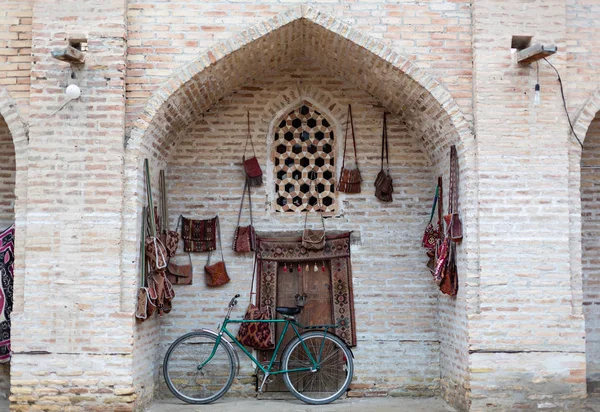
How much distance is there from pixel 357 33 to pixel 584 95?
2.10m

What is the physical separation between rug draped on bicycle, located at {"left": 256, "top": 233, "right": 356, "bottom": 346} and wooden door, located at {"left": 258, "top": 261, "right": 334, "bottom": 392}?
0.08m

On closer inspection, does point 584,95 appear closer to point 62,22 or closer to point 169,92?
point 169,92

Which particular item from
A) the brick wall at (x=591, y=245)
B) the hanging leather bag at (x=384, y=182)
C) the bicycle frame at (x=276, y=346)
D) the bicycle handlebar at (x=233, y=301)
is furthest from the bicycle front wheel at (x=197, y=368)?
the brick wall at (x=591, y=245)

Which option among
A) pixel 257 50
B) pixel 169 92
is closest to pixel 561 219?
pixel 257 50

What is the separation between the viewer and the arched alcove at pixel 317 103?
658 centimetres

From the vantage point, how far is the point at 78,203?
252 inches

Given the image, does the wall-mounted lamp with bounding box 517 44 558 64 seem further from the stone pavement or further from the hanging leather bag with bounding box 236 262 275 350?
the hanging leather bag with bounding box 236 262 275 350

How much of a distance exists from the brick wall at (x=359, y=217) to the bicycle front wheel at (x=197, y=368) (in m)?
0.18

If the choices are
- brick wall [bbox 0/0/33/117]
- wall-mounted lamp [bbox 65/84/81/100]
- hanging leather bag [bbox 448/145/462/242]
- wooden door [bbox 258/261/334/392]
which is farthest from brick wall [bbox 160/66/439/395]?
brick wall [bbox 0/0/33/117]

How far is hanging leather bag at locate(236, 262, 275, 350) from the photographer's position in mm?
7336

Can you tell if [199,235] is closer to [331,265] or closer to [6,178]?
[331,265]

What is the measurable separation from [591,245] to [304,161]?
3.09 meters

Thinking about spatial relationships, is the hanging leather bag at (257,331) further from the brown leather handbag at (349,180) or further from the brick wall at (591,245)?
the brick wall at (591,245)

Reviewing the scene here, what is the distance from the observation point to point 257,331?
289 inches
